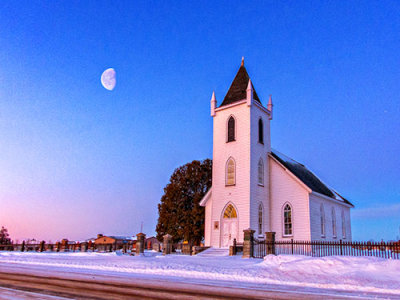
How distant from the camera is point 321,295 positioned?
340 inches

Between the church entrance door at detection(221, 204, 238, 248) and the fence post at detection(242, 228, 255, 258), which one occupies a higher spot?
the church entrance door at detection(221, 204, 238, 248)

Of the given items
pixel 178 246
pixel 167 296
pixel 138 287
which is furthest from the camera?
pixel 178 246

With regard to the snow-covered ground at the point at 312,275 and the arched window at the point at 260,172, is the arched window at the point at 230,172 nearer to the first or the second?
the arched window at the point at 260,172

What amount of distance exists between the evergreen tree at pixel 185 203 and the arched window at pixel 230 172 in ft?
28.0

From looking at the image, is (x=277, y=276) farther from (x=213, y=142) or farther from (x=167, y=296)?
(x=213, y=142)

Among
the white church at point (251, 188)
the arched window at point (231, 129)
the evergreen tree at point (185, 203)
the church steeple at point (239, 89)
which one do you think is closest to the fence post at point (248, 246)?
the white church at point (251, 188)

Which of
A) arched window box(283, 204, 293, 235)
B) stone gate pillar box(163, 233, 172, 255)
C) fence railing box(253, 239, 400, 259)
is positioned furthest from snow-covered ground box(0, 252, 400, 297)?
arched window box(283, 204, 293, 235)

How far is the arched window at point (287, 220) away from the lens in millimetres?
27344

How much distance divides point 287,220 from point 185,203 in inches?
524

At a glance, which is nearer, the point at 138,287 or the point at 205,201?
the point at 138,287

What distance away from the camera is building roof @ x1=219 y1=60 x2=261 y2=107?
29913 millimetres

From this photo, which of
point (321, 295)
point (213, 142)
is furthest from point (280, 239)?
point (321, 295)

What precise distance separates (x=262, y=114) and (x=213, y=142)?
5.06 m

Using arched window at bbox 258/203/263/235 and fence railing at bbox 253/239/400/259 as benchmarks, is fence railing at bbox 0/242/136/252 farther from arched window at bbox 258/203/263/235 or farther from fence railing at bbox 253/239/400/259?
fence railing at bbox 253/239/400/259
